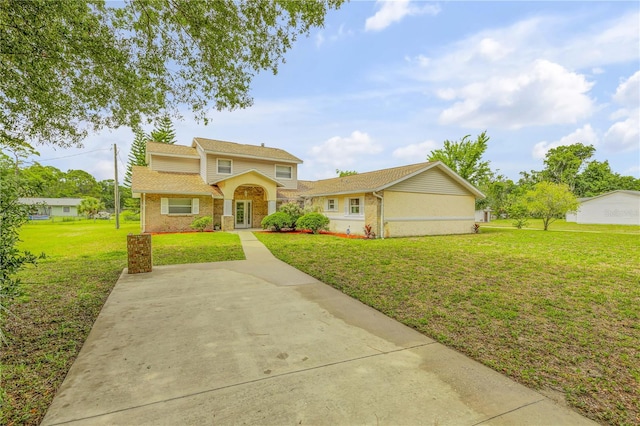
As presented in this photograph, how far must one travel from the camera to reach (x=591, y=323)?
4.32 metres

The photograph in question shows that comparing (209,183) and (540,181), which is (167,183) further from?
(540,181)

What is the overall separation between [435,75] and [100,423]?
56.1ft

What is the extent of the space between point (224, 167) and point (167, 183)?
430 cm

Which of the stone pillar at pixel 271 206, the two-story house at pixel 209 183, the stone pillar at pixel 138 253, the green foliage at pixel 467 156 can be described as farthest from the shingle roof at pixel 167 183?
the green foliage at pixel 467 156

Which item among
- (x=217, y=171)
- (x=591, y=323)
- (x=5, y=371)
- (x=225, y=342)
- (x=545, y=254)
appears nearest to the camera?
(x=5, y=371)

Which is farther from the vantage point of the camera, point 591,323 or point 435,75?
point 435,75

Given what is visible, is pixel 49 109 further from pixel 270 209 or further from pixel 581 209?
pixel 581 209

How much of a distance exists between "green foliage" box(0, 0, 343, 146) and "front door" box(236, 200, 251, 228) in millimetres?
14967

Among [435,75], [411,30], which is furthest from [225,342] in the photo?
[435,75]

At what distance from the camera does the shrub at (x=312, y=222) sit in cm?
1797

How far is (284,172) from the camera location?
80.4ft

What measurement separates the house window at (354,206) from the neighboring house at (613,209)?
1007 inches

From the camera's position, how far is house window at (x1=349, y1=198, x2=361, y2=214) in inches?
695

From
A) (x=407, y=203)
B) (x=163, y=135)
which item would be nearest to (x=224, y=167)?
(x=407, y=203)
